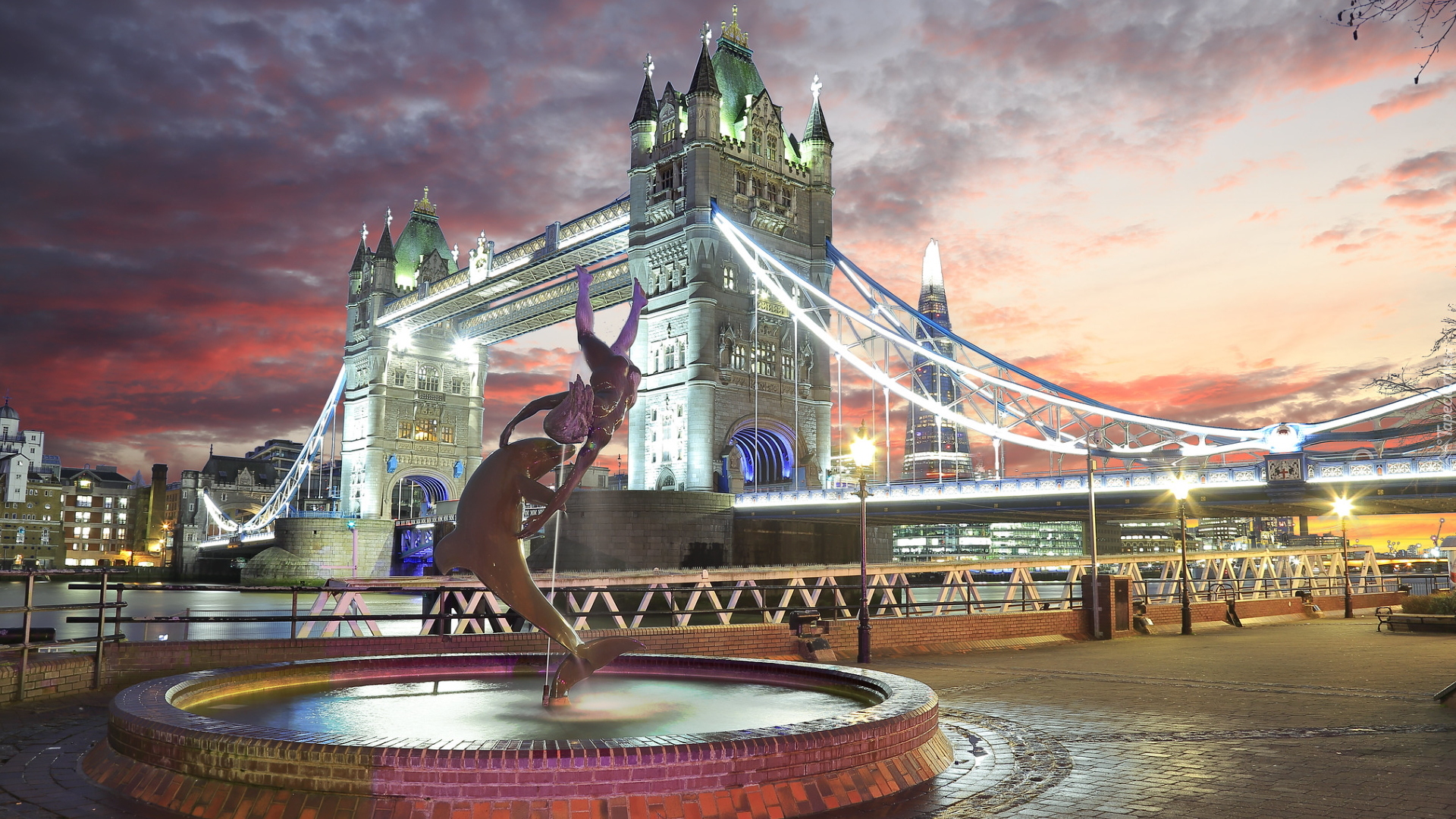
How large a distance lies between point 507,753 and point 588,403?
3916 mm

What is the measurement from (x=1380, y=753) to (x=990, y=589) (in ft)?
276

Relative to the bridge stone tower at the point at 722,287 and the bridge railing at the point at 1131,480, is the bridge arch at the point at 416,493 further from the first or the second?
the bridge railing at the point at 1131,480

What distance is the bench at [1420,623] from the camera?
19.9m

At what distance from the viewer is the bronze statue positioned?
8648 millimetres

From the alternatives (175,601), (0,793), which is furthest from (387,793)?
(175,601)

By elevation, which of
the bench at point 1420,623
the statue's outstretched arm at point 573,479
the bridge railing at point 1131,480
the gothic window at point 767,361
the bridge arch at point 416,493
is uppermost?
the gothic window at point 767,361

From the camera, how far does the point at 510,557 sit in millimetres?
8422

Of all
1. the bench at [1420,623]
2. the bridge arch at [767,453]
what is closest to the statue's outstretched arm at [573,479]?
the bench at [1420,623]

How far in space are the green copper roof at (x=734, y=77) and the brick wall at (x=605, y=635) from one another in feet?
148

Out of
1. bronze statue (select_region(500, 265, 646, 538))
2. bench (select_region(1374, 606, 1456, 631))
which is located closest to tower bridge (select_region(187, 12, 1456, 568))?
bench (select_region(1374, 606, 1456, 631))

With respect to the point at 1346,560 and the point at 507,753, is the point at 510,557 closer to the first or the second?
the point at 507,753

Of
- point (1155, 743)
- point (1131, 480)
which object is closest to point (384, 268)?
point (1131, 480)

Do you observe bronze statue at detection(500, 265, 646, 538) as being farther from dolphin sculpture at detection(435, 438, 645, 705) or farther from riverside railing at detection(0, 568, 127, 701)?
riverside railing at detection(0, 568, 127, 701)

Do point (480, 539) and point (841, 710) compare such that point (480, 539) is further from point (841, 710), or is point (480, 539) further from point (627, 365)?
point (841, 710)
